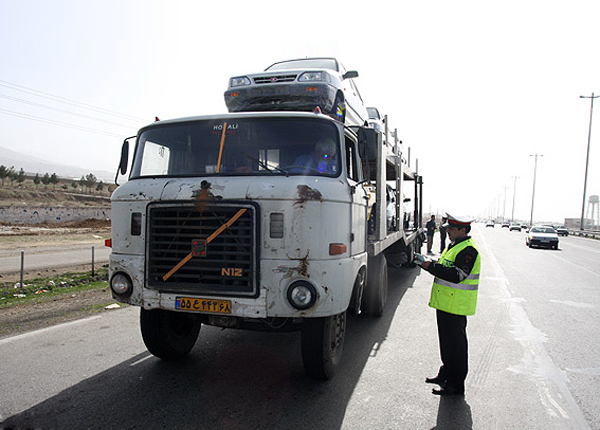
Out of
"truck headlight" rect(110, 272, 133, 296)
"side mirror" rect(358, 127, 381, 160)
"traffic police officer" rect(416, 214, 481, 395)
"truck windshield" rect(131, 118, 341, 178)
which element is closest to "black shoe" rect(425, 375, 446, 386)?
"traffic police officer" rect(416, 214, 481, 395)

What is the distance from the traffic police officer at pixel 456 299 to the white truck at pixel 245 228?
0.85 meters

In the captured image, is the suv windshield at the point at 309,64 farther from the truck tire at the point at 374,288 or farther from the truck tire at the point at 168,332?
the truck tire at the point at 168,332

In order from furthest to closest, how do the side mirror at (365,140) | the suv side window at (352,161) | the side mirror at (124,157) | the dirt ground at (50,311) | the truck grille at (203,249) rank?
the dirt ground at (50,311) → the side mirror at (124,157) → the suv side window at (352,161) → the side mirror at (365,140) → the truck grille at (203,249)

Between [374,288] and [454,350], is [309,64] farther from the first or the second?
[454,350]

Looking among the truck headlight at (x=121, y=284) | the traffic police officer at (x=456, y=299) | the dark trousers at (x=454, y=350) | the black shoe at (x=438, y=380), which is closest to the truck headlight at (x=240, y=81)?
the truck headlight at (x=121, y=284)

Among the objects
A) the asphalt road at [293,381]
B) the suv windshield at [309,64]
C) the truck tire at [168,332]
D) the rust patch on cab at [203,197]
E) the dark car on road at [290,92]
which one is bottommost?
the asphalt road at [293,381]

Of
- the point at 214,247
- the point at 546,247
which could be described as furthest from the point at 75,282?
the point at 546,247

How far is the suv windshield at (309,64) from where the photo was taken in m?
6.85

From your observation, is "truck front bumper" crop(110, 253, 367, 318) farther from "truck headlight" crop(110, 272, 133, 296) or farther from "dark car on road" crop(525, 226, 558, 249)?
"dark car on road" crop(525, 226, 558, 249)

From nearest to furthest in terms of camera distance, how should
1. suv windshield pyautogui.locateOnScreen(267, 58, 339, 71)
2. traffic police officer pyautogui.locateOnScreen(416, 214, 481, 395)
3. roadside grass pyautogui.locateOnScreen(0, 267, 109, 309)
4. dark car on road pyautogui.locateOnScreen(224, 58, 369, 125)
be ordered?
traffic police officer pyautogui.locateOnScreen(416, 214, 481, 395) < dark car on road pyautogui.locateOnScreen(224, 58, 369, 125) < suv windshield pyautogui.locateOnScreen(267, 58, 339, 71) < roadside grass pyautogui.locateOnScreen(0, 267, 109, 309)

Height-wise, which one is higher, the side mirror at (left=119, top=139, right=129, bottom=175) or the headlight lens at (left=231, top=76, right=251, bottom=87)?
the headlight lens at (left=231, top=76, right=251, bottom=87)

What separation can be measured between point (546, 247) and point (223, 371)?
24898mm

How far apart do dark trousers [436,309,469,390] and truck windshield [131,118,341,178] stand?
178 cm

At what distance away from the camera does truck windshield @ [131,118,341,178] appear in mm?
4023
